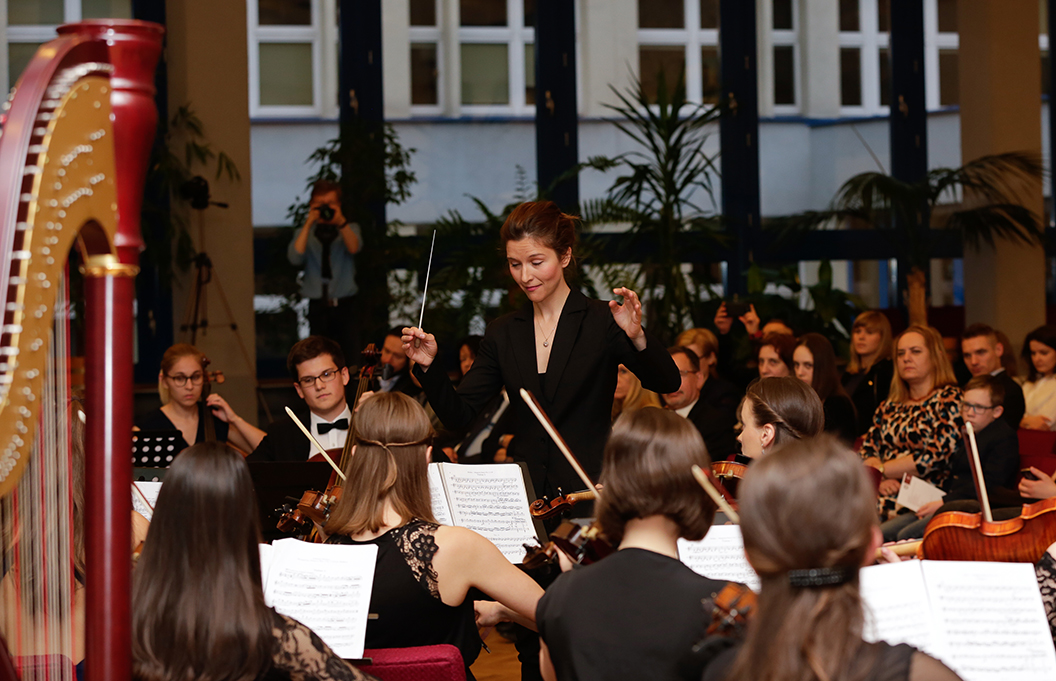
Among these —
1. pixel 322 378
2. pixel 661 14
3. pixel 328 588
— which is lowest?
pixel 328 588

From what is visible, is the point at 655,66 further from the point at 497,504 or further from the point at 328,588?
the point at 328,588

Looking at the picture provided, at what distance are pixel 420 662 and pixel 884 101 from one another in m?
7.18

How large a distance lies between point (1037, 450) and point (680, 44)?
13.4 ft

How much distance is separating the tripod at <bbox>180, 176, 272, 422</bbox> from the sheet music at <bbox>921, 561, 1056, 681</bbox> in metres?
5.24

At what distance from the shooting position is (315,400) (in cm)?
379

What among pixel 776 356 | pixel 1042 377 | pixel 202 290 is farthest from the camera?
pixel 202 290

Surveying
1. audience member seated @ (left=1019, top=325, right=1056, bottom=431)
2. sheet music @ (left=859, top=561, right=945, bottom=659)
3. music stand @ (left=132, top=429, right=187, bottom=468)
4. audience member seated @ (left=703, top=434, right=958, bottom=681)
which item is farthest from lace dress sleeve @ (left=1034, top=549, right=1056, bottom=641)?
audience member seated @ (left=1019, top=325, right=1056, bottom=431)

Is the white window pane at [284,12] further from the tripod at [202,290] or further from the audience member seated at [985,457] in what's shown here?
the audience member seated at [985,457]

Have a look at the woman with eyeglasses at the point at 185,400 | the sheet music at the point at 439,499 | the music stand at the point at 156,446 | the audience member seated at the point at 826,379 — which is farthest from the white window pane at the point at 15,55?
the sheet music at the point at 439,499

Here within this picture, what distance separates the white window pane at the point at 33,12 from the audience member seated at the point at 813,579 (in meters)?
6.43

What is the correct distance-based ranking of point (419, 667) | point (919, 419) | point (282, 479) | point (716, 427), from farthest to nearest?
point (716, 427), point (919, 419), point (282, 479), point (419, 667)

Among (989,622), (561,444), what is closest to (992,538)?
(989,622)

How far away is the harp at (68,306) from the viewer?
1126mm

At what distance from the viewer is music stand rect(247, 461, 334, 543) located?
10.0 ft
